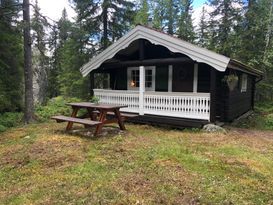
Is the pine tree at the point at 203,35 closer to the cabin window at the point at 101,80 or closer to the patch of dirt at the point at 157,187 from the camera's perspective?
the cabin window at the point at 101,80

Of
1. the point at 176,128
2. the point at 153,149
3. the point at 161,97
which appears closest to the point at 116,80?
the point at 161,97

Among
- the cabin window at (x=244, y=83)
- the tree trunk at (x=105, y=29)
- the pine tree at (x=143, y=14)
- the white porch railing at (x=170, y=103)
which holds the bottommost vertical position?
the white porch railing at (x=170, y=103)

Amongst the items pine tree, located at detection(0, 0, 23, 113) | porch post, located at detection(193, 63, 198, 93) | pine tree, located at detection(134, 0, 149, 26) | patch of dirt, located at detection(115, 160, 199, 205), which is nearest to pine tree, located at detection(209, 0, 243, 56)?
pine tree, located at detection(134, 0, 149, 26)

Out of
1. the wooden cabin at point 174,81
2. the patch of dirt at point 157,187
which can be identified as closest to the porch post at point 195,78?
the wooden cabin at point 174,81

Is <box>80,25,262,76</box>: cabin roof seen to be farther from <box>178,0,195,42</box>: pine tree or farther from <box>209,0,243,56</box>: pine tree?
<box>178,0,195,42</box>: pine tree

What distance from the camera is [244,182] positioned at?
13.9 ft

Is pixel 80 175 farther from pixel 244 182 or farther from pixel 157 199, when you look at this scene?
pixel 244 182

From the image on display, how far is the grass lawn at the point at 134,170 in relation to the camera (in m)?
3.75

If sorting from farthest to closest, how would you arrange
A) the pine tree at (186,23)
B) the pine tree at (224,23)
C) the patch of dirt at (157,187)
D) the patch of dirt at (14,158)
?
1. the pine tree at (186,23)
2. the pine tree at (224,23)
3. the patch of dirt at (14,158)
4. the patch of dirt at (157,187)

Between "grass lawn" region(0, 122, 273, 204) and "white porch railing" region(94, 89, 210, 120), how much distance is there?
1.61m

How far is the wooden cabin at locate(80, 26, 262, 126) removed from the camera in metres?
8.82

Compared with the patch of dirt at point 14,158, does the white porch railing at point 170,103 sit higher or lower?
higher

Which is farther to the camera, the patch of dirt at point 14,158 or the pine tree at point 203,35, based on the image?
the pine tree at point 203,35

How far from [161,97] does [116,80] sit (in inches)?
171
